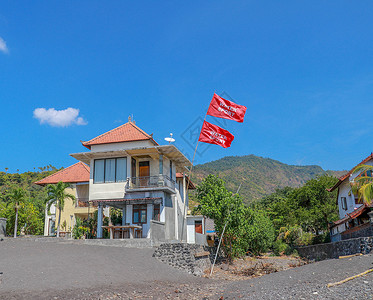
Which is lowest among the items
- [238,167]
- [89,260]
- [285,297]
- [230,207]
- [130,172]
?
[285,297]

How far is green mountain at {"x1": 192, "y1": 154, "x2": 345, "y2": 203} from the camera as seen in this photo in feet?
371

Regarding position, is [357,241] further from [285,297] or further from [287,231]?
[287,231]

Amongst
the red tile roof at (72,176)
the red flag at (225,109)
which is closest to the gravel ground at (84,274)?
the red flag at (225,109)

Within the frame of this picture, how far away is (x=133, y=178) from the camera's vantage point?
2488 centimetres

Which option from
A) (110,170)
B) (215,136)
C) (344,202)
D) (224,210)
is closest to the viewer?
(215,136)

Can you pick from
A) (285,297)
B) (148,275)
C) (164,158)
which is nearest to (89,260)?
(148,275)

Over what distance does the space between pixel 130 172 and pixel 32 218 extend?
38.2 feet

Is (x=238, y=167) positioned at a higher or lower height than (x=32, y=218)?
higher

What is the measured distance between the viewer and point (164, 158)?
26.3 meters

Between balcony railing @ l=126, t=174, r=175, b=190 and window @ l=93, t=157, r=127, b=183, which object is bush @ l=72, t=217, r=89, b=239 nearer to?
window @ l=93, t=157, r=127, b=183

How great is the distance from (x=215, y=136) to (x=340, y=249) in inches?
431

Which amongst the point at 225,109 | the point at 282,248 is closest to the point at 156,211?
the point at 225,109

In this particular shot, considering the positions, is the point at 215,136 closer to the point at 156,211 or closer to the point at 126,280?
the point at 156,211

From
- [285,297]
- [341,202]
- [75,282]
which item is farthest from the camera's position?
[341,202]
